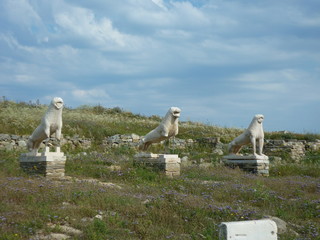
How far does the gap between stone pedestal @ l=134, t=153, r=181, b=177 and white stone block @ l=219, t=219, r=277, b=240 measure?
820 cm

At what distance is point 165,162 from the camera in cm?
1231

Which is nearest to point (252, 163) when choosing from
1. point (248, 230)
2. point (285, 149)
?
point (285, 149)

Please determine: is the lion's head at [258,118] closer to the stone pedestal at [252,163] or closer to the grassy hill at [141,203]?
the stone pedestal at [252,163]

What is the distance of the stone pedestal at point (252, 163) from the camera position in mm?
14633

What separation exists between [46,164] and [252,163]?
24.5 ft

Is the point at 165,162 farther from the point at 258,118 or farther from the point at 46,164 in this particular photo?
the point at 258,118

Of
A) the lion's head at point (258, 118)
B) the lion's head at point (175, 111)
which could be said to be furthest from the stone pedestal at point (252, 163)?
the lion's head at point (175, 111)

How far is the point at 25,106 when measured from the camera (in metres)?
28.3

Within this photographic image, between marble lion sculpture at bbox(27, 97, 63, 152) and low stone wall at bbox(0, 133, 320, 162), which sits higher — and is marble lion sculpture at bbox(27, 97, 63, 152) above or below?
above

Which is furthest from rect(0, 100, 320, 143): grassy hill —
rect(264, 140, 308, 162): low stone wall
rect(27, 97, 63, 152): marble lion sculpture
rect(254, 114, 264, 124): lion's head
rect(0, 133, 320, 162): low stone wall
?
rect(27, 97, 63, 152): marble lion sculpture

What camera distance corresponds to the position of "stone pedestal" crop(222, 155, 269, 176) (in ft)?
48.0

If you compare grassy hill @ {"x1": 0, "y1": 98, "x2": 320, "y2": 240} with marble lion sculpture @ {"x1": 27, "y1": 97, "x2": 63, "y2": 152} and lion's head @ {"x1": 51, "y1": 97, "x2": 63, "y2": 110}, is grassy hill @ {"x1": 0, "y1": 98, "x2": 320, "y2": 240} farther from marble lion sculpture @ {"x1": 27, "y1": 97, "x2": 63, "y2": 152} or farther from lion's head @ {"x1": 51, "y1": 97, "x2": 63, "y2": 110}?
lion's head @ {"x1": 51, "y1": 97, "x2": 63, "y2": 110}

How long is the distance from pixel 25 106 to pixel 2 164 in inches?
645

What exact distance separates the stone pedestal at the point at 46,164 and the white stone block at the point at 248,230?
26.0ft
